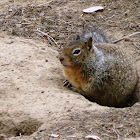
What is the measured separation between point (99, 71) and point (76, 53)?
1.97ft

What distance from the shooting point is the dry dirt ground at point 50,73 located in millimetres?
3717

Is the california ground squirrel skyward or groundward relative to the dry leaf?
groundward

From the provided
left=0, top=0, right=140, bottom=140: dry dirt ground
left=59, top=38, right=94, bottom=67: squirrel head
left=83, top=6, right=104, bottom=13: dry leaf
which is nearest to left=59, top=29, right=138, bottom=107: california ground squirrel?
left=59, top=38, right=94, bottom=67: squirrel head

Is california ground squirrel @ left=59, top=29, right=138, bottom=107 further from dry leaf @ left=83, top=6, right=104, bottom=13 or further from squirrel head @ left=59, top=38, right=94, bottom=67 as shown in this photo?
dry leaf @ left=83, top=6, right=104, bottom=13

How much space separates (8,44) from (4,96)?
80.3 inches

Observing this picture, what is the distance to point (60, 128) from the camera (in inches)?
144

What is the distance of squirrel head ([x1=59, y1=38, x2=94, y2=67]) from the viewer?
4.98 meters

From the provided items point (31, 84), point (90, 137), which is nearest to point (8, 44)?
point (31, 84)

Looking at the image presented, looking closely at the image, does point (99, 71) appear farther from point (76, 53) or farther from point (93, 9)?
point (93, 9)

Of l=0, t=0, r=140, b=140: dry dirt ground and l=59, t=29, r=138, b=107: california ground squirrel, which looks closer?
l=0, t=0, r=140, b=140: dry dirt ground

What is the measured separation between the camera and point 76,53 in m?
5.05

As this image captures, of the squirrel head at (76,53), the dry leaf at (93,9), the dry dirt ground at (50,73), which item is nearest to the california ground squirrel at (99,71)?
the squirrel head at (76,53)

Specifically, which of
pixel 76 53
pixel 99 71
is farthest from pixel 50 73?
pixel 99 71

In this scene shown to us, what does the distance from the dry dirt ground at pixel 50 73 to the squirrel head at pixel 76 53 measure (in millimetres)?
580
